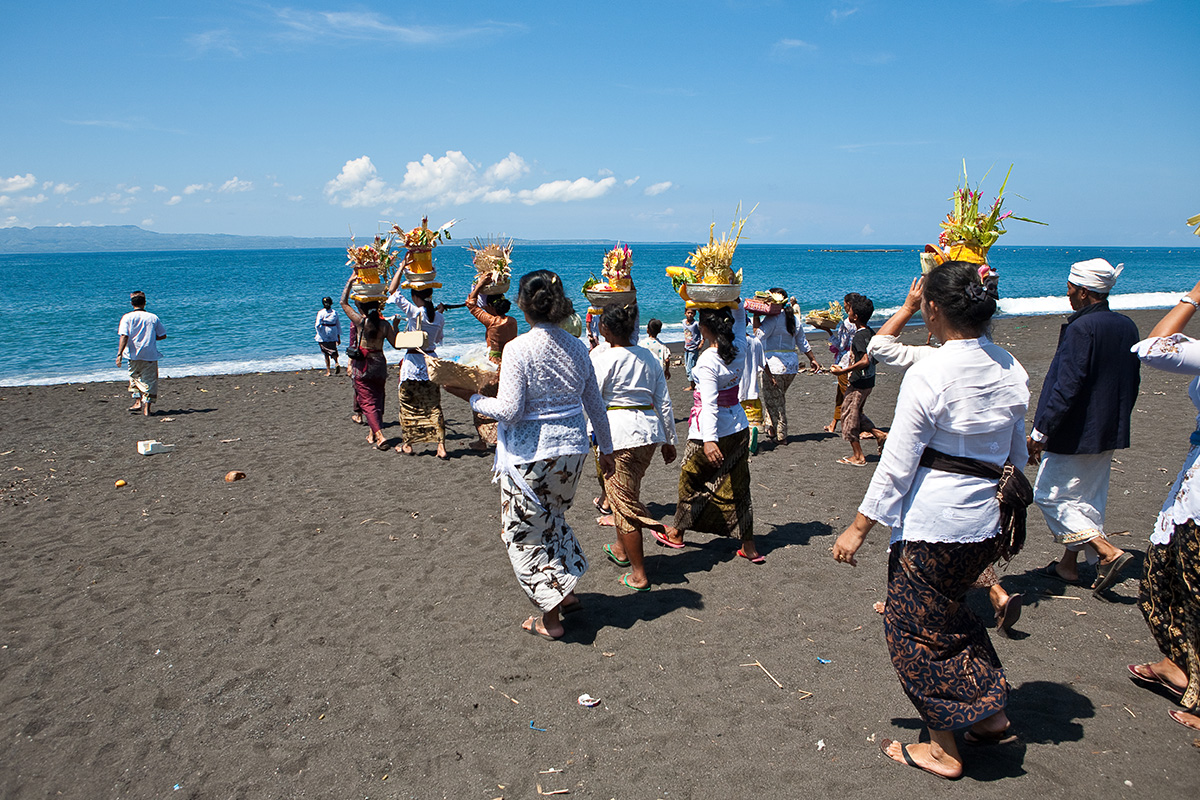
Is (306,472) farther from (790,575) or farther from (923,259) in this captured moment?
(923,259)

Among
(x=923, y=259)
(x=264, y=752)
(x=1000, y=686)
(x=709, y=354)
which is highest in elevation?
(x=923, y=259)

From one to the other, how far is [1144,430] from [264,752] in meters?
10.4

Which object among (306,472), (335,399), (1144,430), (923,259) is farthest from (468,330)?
(923,259)

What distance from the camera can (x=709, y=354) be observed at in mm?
5211

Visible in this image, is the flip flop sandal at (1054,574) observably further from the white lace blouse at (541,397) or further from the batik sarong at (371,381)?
the batik sarong at (371,381)

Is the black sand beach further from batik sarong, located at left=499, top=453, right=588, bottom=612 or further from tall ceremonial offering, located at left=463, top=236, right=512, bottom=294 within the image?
tall ceremonial offering, located at left=463, top=236, right=512, bottom=294

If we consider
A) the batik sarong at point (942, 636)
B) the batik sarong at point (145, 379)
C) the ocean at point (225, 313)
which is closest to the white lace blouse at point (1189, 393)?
the batik sarong at point (942, 636)

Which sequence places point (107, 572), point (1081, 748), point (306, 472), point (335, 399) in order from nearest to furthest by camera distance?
1. point (1081, 748)
2. point (107, 572)
3. point (306, 472)
4. point (335, 399)

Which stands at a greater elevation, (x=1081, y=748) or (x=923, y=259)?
(x=923, y=259)

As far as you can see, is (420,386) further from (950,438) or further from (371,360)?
(950,438)

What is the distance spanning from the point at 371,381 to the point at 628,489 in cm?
558

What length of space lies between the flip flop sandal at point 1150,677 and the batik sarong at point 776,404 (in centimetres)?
567

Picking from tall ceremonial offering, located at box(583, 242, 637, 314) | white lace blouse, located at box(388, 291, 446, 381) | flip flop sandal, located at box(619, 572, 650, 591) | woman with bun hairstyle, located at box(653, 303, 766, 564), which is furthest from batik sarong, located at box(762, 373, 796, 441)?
flip flop sandal, located at box(619, 572, 650, 591)

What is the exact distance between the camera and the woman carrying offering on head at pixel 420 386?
8766 millimetres
